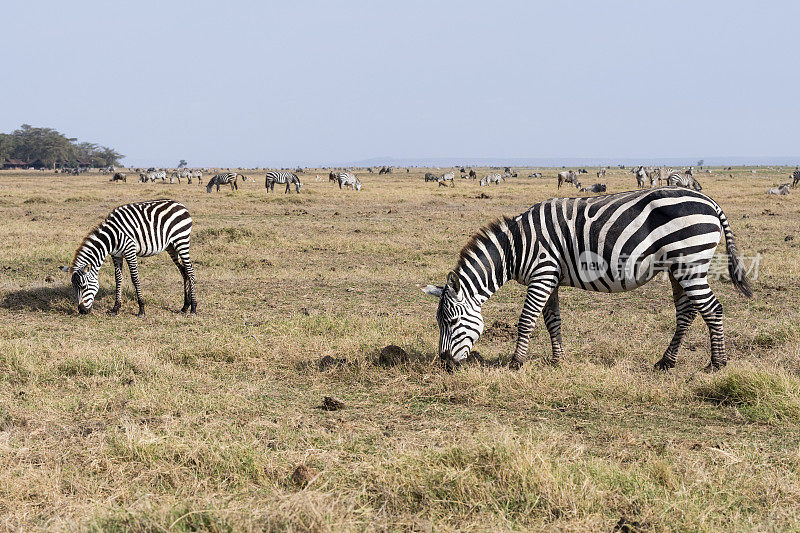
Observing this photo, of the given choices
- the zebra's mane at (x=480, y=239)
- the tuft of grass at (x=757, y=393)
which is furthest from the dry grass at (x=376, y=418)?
the zebra's mane at (x=480, y=239)

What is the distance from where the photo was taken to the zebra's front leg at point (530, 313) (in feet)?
24.8

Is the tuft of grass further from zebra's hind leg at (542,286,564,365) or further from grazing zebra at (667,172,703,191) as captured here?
grazing zebra at (667,172,703,191)

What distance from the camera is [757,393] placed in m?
6.16

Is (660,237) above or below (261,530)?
above

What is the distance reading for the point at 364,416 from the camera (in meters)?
6.21

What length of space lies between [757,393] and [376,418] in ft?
11.4

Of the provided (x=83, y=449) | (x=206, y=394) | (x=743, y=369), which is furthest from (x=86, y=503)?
(x=743, y=369)

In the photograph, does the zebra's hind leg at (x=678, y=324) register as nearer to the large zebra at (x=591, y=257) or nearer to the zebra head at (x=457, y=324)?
the large zebra at (x=591, y=257)

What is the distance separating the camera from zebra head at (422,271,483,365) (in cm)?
742

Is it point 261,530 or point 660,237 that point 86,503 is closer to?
point 261,530

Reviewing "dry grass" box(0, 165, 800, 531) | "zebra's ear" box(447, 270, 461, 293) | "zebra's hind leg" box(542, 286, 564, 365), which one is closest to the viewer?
"dry grass" box(0, 165, 800, 531)

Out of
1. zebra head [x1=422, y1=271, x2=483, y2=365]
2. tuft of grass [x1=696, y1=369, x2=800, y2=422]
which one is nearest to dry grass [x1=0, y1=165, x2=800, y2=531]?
tuft of grass [x1=696, y1=369, x2=800, y2=422]

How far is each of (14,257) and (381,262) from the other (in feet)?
27.1

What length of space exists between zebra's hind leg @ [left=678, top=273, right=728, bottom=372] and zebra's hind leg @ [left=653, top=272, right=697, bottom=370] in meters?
0.25
